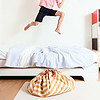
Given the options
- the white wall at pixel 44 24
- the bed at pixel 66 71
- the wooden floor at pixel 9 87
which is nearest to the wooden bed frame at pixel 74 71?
the bed at pixel 66 71

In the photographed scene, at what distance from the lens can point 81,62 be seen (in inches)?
79.6

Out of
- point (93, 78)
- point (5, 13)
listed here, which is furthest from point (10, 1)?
point (93, 78)

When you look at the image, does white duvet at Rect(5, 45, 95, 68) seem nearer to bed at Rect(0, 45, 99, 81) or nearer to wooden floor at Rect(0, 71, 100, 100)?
bed at Rect(0, 45, 99, 81)

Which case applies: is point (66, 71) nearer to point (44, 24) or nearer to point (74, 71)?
point (74, 71)

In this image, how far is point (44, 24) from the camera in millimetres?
3162

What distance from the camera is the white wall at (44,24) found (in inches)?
123

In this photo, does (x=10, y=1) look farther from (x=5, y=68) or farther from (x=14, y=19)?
(x=5, y=68)

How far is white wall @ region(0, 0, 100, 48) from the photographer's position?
3.12m

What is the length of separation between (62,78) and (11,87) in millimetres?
711

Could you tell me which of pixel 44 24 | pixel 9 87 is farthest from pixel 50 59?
pixel 44 24

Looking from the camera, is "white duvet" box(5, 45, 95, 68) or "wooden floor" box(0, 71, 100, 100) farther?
"white duvet" box(5, 45, 95, 68)

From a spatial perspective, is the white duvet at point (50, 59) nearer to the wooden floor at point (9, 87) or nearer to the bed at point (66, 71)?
the bed at point (66, 71)

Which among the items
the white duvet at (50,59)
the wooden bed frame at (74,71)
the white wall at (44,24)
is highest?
the white wall at (44,24)

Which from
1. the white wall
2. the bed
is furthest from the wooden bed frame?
the white wall
